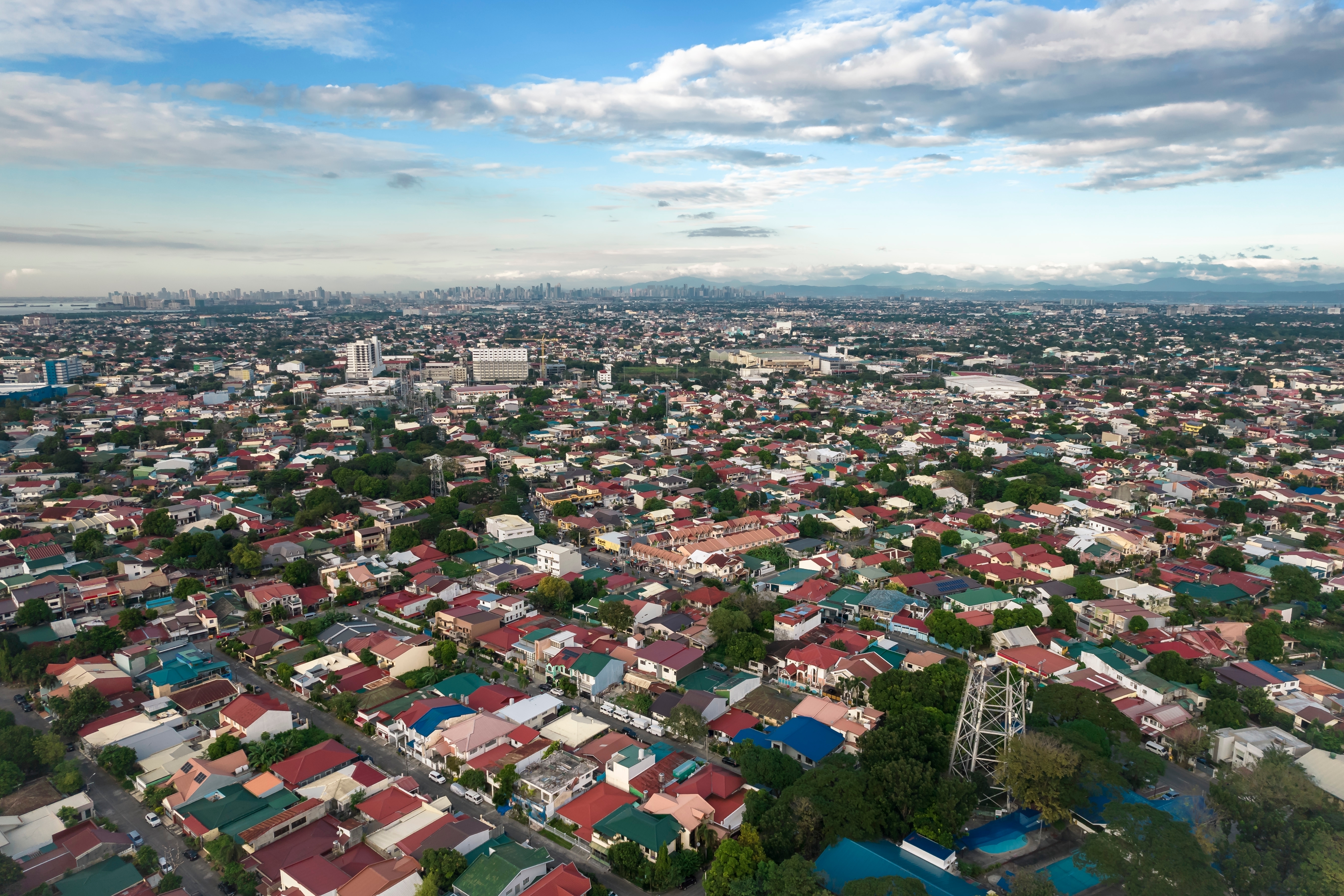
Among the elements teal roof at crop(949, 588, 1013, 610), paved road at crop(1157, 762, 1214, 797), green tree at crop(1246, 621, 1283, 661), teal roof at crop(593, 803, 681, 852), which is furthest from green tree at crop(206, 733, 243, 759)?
green tree at crop(1246, 621, 1283, 661)

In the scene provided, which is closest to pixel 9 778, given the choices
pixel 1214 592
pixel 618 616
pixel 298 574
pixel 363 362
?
Answer: pixel 298 574

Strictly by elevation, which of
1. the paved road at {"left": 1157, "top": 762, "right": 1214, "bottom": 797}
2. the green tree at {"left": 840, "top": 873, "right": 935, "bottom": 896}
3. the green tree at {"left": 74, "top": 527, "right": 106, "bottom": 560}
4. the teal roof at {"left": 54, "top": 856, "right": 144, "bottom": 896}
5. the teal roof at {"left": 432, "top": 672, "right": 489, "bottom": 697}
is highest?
the green tree at {"left": 74, "top": 527, "right": 106, "bottom": 560}

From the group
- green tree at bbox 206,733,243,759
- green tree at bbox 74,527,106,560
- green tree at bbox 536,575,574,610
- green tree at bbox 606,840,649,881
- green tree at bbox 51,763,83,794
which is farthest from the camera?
green tree at bbox 74,527,106,560

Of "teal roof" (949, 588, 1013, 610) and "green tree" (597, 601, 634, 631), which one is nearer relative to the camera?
"green tree" (597, 601, 634, 631)

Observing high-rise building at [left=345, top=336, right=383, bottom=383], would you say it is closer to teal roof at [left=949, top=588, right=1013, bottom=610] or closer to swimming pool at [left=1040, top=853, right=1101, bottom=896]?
teal roof at [left=949, top=588, right=1013, bottom=610]

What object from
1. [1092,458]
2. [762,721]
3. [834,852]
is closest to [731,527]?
[762,721]

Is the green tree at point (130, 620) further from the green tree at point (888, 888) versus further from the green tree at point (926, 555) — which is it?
the green tree at point (926, 555)
